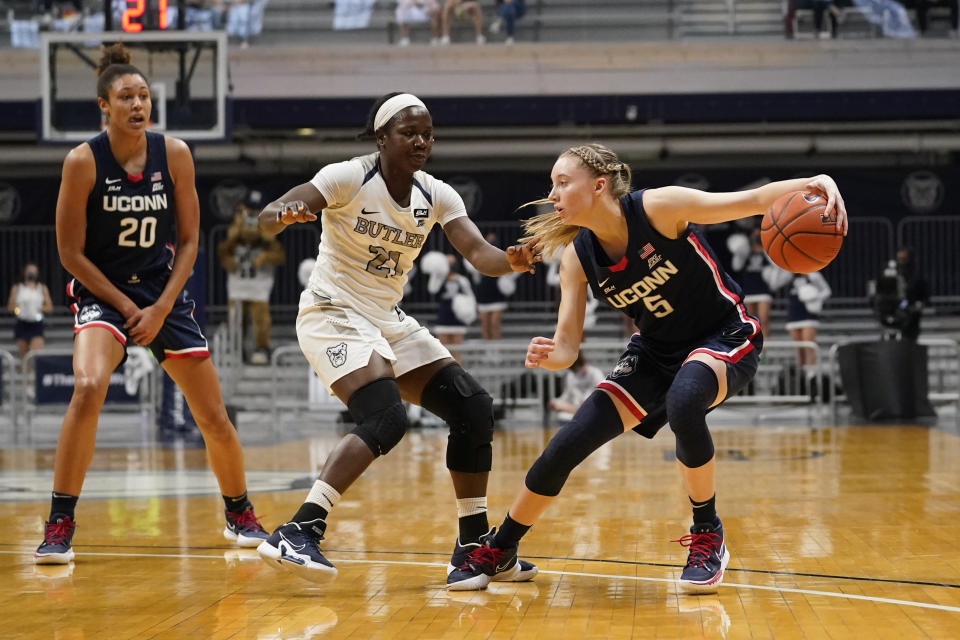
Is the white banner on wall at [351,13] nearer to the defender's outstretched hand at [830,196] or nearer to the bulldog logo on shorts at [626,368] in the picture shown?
the bulldog logo on shorts at [626,368]

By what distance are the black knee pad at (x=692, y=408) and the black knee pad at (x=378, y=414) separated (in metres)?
1.07

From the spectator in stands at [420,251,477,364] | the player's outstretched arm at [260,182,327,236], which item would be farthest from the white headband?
the spectator in stands at [420,251,477,364]

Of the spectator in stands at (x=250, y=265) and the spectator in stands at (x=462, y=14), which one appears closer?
the spectator in stands at (x=250, y=265)

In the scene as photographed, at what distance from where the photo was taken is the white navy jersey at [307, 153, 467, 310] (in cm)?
496

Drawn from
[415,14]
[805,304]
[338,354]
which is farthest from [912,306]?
[338,354]

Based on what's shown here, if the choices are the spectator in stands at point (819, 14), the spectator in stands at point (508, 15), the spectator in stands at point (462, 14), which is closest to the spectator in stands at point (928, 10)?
the spectator in stands at point (819, 14)

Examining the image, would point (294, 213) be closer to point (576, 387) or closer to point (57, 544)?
point (57, 544)

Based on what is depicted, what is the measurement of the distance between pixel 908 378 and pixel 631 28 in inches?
335

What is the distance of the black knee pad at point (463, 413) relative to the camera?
195 inches

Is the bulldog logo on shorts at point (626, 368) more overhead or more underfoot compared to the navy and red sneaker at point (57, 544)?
more overhead

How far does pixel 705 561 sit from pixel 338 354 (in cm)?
167

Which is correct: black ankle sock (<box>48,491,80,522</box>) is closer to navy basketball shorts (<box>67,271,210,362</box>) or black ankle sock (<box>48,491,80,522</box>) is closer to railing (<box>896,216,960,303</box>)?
navy basketball shorts (<box>67,271,210,362</box>)

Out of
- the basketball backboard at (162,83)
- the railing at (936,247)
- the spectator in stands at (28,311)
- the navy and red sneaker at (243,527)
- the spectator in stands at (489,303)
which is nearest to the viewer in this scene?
the navy and red sneaker at (243,527)

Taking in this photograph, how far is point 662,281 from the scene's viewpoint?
4.74 m
